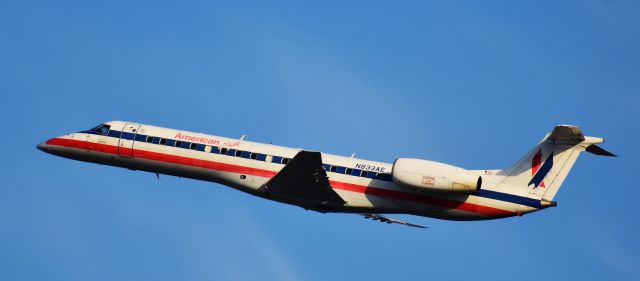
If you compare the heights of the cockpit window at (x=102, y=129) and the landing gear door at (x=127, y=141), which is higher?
the cockpit window at (x=102, y=129)

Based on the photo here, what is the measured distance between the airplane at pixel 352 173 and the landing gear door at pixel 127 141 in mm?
38

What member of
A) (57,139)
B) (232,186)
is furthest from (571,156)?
(57,139)

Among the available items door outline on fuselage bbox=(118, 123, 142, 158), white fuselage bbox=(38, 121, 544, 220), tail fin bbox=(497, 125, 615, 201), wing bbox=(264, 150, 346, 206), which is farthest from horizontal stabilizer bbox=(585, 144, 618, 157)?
door outline on fuselage bbox=(118, 123, 142, 158)

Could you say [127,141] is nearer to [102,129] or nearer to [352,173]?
[102,129]

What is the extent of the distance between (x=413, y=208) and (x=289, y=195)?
4.39m

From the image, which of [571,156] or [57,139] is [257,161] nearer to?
[57,139]

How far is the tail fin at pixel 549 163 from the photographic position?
3575cm

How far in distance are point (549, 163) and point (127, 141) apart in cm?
1567

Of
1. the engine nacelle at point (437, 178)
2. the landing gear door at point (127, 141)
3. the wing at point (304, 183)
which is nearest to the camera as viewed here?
the engine nacelle at point (437, 178)

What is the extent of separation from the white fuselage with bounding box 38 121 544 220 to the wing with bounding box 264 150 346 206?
0.78 metres

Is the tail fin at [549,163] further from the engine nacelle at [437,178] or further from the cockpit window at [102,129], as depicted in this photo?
the cockpit window at [102,129]

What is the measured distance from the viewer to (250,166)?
38.2 metres

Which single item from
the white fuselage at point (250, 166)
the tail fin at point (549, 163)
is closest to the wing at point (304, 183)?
the white fuselage at point (250, 166)

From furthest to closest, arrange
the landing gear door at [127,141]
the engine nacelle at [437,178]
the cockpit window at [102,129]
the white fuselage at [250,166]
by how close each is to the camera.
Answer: the cockpit window at [102,129] < the landing gear door at [127,141] < the white fuselage at [250,166] < the engine nacelle at [437,178]
